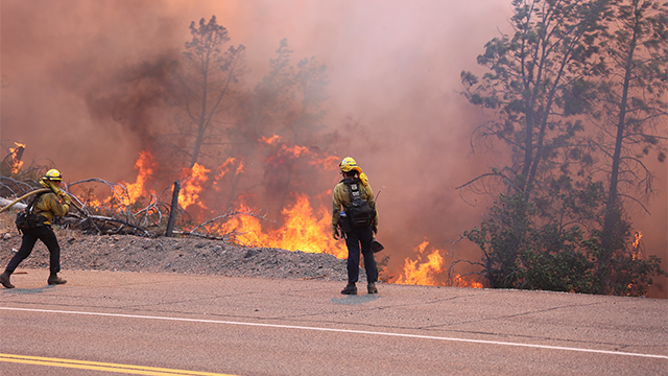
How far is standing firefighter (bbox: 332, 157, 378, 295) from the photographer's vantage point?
338 inches

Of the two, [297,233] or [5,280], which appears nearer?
[5,280]

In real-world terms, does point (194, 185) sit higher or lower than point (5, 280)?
higher

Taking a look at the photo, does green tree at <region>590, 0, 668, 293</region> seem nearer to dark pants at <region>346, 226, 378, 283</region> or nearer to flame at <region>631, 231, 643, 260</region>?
flame at <region>631, 231, 643, 260</region>

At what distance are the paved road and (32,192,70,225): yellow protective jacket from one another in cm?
132

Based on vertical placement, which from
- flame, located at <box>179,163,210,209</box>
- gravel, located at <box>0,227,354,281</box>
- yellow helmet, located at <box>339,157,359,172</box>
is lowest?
gravel, located at <box>0,227,354,281</box>

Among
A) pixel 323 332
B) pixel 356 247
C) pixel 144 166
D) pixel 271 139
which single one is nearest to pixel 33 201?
pixel 356 247

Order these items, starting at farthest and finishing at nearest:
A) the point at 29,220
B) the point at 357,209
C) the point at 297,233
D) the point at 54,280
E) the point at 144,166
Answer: the point at 144,166, the point at 297,233, the point at 54,280, the point at 29,220, the point at 357,209

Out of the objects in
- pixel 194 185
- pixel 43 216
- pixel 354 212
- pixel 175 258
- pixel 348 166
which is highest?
pixel 194 185

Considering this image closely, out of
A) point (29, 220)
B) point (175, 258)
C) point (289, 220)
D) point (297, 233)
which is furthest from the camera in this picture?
point (289, 220)

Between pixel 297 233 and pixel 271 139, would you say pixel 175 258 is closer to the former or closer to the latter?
pixel 297 233

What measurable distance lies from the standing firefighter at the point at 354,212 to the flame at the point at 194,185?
19761 millimetres

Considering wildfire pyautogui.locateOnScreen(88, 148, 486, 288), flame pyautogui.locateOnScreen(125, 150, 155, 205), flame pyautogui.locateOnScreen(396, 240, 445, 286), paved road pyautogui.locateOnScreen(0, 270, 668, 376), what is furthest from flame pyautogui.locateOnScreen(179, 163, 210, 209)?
paved road pyautogui.locateOnScreen(0, 270, 668, 376)

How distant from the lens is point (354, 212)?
8.55m

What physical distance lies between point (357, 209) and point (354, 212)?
0.07 metres
